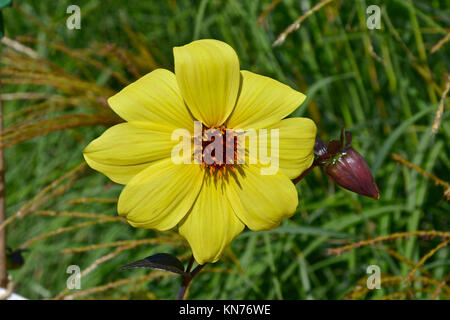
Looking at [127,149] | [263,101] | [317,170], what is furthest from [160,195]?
[317,170]

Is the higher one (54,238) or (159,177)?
(159,177)

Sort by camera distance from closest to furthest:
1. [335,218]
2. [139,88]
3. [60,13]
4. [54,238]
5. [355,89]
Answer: [139,88] < [335,218] < [355,89] < [54,238] < [60,13]

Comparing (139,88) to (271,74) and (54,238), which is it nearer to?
(271,74)

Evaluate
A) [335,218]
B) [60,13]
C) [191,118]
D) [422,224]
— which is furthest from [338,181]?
[60,13]

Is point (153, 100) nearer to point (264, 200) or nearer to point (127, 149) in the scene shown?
point (127, 149)

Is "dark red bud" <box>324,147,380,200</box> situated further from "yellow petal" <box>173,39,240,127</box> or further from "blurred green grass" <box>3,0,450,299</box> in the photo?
"blurred green grass" <box>3,0,450,299</box>
